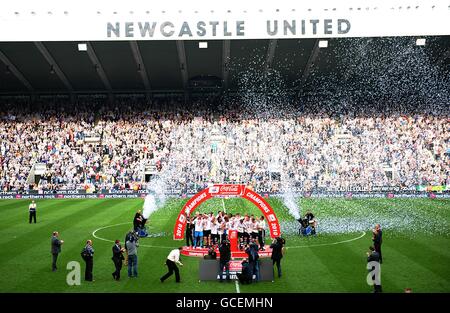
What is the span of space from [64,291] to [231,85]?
44.8m

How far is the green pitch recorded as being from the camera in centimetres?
1781

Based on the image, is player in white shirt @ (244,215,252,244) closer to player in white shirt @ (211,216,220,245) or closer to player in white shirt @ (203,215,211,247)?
player in white shirt @ (211,216,220,245)

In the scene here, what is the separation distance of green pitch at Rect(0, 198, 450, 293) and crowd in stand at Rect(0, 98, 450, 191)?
11.3 m

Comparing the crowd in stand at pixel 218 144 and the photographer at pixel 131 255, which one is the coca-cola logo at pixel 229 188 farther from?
the crowd in stand at pixel 218 144

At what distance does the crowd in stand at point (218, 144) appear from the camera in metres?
52.1

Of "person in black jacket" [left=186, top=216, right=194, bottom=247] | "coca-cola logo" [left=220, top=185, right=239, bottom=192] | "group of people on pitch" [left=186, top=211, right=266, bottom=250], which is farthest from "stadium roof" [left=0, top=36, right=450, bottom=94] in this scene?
"coca-cola logo" [left=220, top=185, right=239, bottom=192]

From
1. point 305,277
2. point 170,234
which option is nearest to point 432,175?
point 170,234

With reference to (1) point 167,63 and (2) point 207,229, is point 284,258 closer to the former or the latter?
(2) point 207,229

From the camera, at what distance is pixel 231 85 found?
59.7m

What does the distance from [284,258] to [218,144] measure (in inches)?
1352

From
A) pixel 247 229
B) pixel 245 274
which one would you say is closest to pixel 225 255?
pixel 245 274

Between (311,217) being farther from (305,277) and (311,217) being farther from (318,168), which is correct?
(318,168)

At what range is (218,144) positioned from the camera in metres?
55.8

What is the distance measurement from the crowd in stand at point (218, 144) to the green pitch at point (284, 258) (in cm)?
1129
